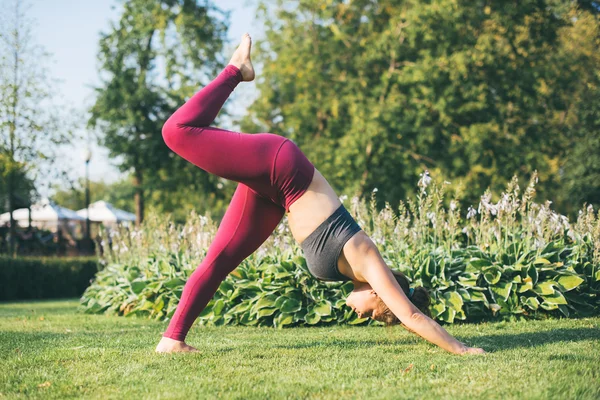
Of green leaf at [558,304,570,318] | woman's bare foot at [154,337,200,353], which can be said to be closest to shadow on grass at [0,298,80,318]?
woman's bare foot at [154,337,200,353]

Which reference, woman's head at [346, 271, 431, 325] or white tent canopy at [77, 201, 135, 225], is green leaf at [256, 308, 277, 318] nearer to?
woman's head at [346, 271, 431, 325]

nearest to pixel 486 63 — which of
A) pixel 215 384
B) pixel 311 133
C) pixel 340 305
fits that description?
pixel 311 133

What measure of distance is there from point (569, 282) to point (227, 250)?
13.2 feet

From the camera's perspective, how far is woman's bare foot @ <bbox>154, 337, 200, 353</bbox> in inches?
171

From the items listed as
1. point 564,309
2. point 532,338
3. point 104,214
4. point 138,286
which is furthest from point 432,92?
point 104,214

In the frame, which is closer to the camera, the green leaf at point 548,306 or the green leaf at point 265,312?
the green leaf at point 548,306

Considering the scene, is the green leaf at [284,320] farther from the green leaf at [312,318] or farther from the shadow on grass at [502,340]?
the shadow on grass at [502,340]

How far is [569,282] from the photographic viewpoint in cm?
657

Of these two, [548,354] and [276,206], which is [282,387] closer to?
[276,206]

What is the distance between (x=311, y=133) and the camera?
25.7 metres

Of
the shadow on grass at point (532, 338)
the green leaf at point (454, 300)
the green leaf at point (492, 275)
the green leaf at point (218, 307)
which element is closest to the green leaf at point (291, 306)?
the green leaf at point (218, 307)

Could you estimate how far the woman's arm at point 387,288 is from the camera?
402 cm

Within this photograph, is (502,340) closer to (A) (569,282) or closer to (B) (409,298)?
(B) (409,298)

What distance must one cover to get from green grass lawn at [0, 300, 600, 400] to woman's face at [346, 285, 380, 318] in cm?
30
